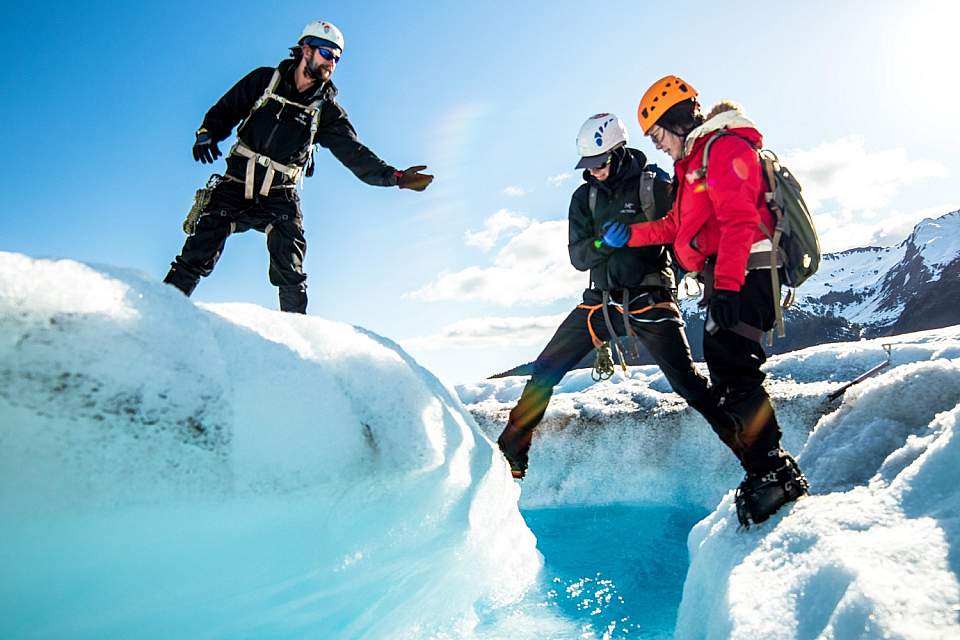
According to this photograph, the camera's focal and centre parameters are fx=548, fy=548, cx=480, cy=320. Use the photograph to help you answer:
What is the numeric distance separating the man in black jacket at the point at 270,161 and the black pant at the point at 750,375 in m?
2.39

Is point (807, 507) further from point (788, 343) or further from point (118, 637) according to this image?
point (788, 343)

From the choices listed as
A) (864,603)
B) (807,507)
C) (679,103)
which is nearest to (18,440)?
(864,603)

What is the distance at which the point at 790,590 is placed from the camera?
5.11 feet

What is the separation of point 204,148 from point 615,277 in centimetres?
296

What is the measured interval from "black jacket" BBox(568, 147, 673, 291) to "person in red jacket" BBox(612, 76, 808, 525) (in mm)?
686

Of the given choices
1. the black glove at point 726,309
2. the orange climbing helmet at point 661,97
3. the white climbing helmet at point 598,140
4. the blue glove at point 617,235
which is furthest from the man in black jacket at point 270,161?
the black glove at point 726,309

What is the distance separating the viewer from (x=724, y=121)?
251cm

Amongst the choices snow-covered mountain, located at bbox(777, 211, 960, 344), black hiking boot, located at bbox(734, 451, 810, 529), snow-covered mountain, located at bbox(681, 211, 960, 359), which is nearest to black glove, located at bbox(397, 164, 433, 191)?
black hiking boot, located at bbox(734, 451, 810, 529)

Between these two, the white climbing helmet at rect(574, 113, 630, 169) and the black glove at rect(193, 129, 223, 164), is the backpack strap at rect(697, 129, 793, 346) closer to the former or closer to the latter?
the white climbing helmet at rect(574, 113, 630, 169)

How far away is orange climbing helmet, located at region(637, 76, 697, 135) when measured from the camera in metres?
2.92

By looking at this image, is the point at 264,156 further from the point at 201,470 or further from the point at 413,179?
the point at 201,470

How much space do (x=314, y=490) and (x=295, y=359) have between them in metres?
0.42

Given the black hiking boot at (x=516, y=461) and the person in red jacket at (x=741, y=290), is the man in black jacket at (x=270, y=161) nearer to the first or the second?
the black hiking boot at (x=516, y=461)

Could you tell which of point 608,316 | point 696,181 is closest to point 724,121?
point 696,181
